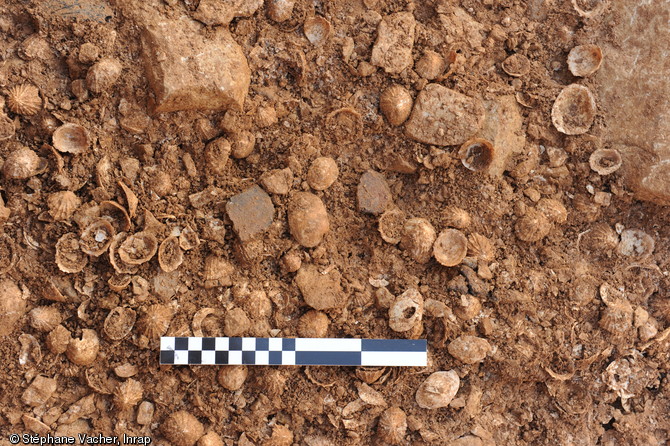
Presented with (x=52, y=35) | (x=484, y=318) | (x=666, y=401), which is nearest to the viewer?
(x=52, y=35)

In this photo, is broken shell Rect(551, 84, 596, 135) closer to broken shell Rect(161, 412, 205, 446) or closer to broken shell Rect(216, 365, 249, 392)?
broken shell Rect(216, 365, 249, 392)

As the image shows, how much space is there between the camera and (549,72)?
3816mm

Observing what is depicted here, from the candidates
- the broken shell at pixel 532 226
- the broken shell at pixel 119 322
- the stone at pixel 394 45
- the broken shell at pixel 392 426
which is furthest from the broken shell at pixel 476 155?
the broken shell at pixel 119 322

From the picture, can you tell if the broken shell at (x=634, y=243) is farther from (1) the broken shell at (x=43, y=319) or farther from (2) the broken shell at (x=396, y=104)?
(1) the broken shell at (x=43, y=319)

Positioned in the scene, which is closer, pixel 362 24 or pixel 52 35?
pixel 52 35

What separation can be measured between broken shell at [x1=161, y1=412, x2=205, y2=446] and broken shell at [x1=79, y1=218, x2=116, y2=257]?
3.36ft

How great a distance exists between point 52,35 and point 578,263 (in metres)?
3.43

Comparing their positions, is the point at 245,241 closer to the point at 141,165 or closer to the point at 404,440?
the point at 141,165

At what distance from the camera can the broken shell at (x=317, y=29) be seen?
356cm

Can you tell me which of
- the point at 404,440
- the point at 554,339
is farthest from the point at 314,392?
the point at 554,339

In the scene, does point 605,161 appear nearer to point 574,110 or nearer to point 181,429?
point 574,110

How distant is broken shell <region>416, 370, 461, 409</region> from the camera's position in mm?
3504

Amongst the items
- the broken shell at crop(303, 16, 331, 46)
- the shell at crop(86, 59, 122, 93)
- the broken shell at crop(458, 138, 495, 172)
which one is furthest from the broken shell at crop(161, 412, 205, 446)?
the broken shell at crop(303, 16, 331, 46)

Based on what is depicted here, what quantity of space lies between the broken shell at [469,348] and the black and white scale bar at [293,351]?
179mm
